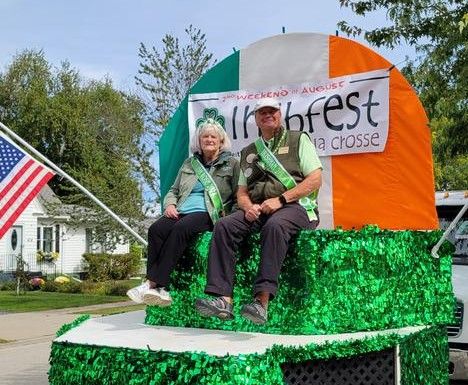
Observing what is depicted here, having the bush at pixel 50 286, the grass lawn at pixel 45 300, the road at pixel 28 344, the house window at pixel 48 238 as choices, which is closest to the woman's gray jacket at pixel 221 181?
the road at pixel 28 344

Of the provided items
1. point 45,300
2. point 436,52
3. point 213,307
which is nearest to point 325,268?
point 213,307

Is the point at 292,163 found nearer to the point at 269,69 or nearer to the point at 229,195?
the point at 229,195

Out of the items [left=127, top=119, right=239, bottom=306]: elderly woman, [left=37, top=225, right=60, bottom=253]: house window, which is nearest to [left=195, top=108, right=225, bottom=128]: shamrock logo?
[left=127, top=119, right=239, bottom=306]: elderly woman

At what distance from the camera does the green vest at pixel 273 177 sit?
4961 millimetres

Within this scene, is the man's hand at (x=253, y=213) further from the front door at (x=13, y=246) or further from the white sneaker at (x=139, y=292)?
the front door at (x=13, y=246)

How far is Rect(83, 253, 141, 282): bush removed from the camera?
32688 mm

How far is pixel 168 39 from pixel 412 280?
1926cm

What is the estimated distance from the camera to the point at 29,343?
43.2ft

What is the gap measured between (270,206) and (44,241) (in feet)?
110

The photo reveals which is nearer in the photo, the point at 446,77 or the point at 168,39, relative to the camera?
the point at 446,77

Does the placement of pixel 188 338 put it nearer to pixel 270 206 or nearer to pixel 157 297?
pixel 157 297

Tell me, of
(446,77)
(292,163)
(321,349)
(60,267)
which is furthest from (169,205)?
(60,267)

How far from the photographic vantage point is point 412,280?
5066mm

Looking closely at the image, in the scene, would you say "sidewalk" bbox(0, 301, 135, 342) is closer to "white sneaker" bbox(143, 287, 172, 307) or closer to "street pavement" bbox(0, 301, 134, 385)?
"street pavement" bbox(0, 301, 134, 385)
